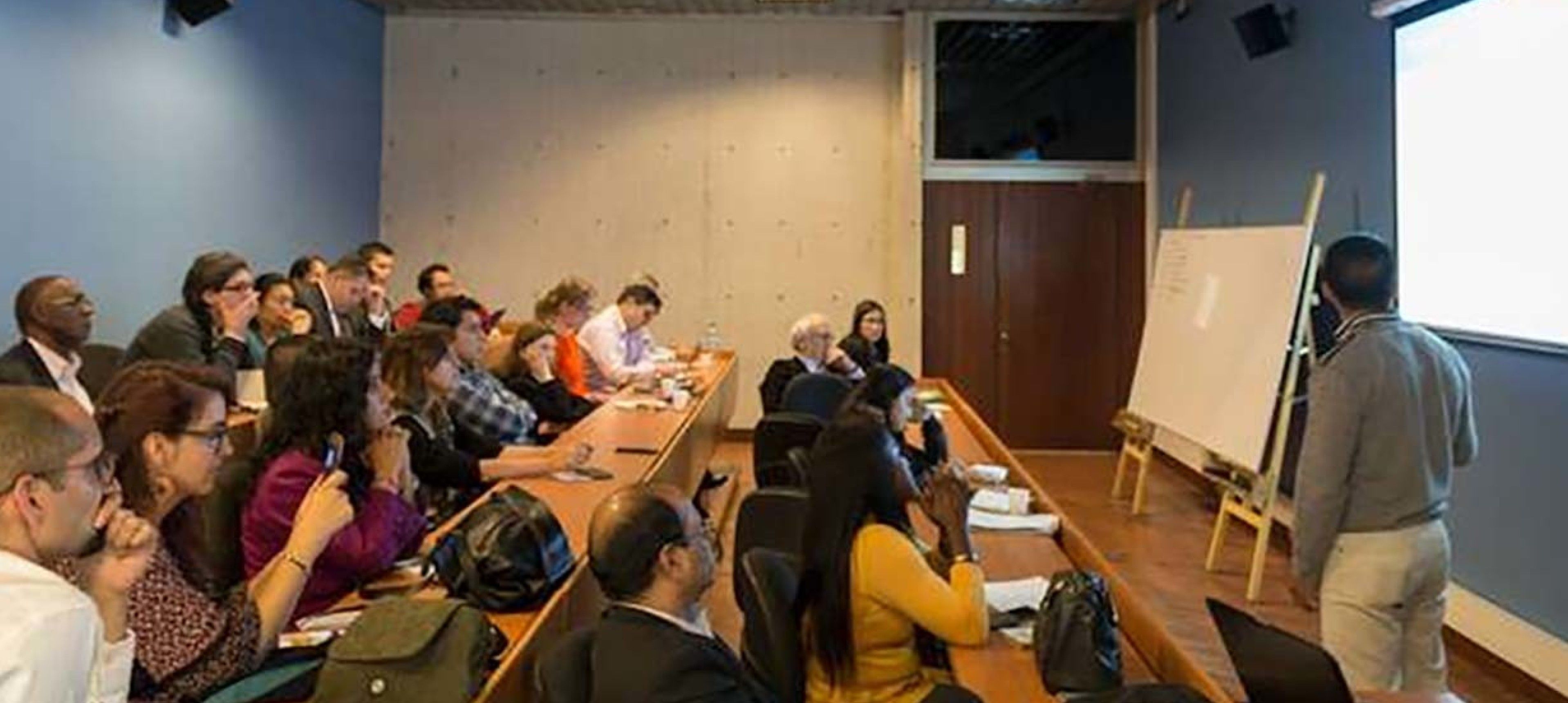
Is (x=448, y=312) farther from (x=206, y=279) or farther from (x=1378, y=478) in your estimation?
(x=1378, y=478)

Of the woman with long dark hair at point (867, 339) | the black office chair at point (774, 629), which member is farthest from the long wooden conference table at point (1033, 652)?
the woman with long dark hair at point (867, 339)

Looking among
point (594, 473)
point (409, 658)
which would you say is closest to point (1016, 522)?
point (594, 473)

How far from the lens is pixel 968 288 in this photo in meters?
9.23

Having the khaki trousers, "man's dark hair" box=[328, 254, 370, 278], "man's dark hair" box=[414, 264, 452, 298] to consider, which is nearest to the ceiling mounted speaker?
"man's dark hair" box=[328, 254, 370, 278]

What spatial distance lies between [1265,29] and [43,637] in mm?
6431

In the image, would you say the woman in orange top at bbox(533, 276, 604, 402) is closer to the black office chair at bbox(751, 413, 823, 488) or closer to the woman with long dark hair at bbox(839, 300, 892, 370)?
the woman with long dark hair at bbox(839, 300, 892, 370)

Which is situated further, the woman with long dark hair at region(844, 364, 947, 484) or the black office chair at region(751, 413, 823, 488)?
the black office chair at region(751, 413, 823, 488)

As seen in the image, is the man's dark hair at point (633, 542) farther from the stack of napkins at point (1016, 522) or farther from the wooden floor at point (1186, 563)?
the wooden floor at point (1186, 563)

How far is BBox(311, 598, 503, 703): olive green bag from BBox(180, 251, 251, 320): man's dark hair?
3.59 m

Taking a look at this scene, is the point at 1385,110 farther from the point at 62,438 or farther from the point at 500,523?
the point at 62,438

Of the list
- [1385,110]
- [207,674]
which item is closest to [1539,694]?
[1385,110]

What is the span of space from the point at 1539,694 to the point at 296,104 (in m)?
7.54

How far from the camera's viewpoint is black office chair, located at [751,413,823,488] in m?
4.45

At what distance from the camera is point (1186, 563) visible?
5.77m
